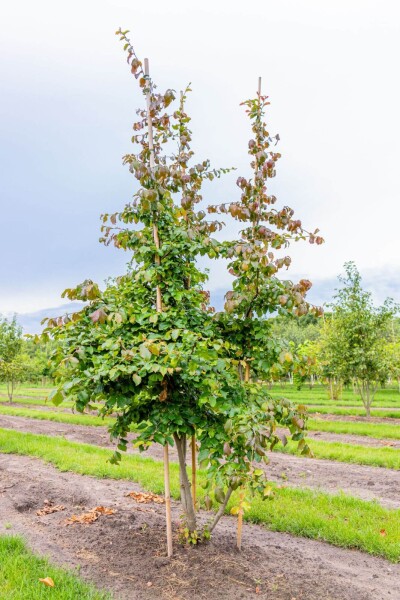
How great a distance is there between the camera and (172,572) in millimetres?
4359

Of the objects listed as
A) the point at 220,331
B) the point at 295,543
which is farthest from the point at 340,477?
the point at 220,331

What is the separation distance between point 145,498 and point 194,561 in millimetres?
2403

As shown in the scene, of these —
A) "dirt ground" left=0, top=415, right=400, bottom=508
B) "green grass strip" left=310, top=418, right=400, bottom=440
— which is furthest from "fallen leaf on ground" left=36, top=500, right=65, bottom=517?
"green grass strip" left=310, top=418, right=400, bottom=440

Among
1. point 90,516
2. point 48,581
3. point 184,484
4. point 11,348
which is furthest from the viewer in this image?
point 11,348

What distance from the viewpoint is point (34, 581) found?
4066 millimetres

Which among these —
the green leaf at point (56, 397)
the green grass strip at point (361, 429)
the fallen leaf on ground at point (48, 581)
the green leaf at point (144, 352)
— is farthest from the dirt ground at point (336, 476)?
the green leaf at point (56, 397)

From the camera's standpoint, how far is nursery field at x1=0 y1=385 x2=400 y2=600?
4184 millimetres

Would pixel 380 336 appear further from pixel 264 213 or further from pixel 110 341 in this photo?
pixel 110 341

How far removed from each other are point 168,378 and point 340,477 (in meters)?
5.70

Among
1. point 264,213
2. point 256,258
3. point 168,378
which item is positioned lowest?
point 168,378

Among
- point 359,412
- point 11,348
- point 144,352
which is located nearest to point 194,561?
point 144,352

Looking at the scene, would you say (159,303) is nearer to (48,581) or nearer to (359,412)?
(48,581)

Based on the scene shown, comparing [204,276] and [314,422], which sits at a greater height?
[204,276]

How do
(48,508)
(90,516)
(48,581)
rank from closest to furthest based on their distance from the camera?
(48,581)
(90,516)
(48,508)
